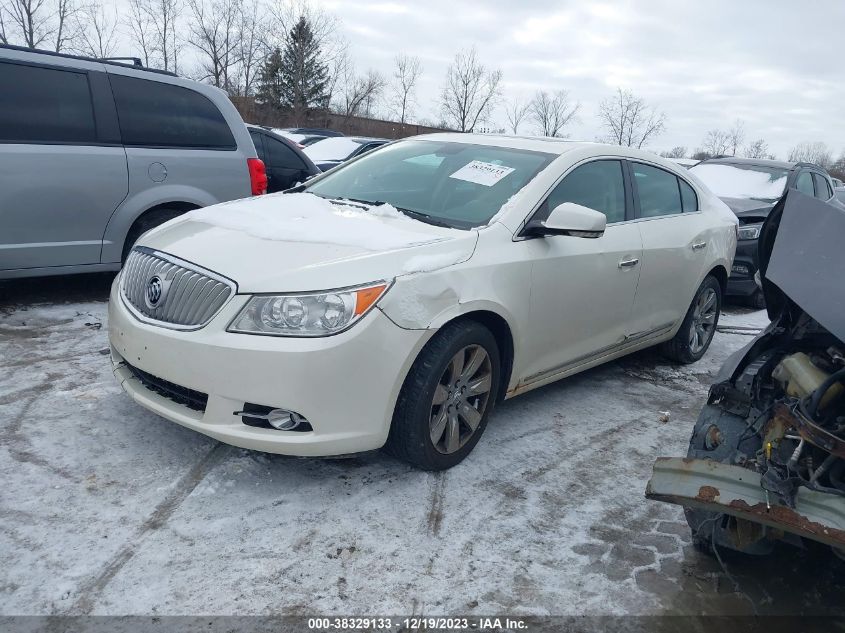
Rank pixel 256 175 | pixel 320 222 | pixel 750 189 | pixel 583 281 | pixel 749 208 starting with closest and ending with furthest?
pixel 320 222 < pixel 583 281 < pixel 256 175 < pixel 749 208 < pixel 750 189

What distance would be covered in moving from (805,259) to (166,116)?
16.6 feet

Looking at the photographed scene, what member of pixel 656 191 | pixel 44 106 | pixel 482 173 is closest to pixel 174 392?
pixel 482 173

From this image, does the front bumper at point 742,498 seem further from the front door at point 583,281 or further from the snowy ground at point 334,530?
the front door at point 583,281

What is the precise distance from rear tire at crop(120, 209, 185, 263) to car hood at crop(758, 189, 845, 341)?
4647 mm

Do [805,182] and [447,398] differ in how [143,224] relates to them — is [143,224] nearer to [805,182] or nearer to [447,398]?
[447,398]

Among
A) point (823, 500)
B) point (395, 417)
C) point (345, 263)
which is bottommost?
point (395, 417)

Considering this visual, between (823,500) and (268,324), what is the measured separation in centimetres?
209

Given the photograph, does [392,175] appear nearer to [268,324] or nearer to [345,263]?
[345,263]

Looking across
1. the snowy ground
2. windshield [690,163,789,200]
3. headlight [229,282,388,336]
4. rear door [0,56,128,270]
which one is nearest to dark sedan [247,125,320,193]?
rear door [0,56,128,270]

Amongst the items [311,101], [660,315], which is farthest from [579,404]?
[311,101]

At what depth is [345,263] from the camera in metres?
3.00

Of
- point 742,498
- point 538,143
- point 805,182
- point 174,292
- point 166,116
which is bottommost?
point 742,498

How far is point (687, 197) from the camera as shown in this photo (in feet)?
17.5

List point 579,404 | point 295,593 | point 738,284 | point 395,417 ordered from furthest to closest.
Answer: point 738,284
point 579,404
point 395,417
point 295,593
